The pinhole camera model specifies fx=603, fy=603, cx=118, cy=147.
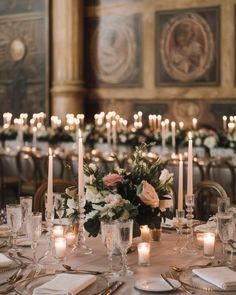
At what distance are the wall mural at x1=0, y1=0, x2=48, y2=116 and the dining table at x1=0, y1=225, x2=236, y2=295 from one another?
8.89 meters

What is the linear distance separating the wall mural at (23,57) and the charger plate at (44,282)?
9465 mm

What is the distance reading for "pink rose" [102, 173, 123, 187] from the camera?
106 inches

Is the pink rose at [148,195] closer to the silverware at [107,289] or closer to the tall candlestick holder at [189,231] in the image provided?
the tall candlestick holder at [189,231]

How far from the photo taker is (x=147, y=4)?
11.1 m

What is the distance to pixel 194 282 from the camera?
232 cm

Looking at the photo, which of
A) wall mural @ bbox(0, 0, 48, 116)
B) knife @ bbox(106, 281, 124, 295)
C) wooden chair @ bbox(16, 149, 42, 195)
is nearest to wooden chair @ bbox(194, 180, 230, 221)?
knife @ bbox(106, 281, 124, 295)

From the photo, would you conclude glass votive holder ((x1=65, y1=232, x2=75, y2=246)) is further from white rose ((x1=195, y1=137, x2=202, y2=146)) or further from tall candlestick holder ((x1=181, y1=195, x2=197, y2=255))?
white rose ((x1=195, y1=137, x2=202, y2=146))

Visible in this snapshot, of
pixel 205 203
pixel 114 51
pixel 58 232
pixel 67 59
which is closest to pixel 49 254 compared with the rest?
pixel 58 232

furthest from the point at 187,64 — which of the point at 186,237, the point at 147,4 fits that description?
the point at 186,237

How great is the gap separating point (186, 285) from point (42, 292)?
21.6 inches

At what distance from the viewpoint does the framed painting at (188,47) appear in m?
10.5

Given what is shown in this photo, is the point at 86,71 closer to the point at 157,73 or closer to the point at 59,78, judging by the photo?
the point at 59,78

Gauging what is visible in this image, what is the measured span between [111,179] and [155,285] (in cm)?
59

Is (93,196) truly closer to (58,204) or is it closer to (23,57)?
(58,204)
